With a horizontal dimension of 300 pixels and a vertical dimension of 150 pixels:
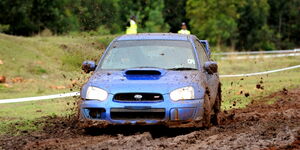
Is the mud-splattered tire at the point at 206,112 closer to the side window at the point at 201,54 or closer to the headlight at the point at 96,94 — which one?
the side window at the point at 201,54

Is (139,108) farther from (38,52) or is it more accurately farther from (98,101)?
(38,52)

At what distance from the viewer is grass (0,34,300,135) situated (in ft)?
43.8

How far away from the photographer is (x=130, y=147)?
7461mm

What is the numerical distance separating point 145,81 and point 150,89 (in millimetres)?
239

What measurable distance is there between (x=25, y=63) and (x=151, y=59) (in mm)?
17656

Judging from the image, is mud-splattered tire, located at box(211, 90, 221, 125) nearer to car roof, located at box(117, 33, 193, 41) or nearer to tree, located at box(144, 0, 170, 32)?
car roof, located at box(117, 33, 193, 41)

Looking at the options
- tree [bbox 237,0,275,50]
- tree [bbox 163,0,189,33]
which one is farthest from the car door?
tree [bbox 237,0,275,50]

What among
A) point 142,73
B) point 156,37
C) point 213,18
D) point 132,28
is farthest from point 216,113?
point 213,18

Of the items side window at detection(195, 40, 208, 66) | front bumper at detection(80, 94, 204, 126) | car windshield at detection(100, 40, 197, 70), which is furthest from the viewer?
side window at detection(195, 40, 208, 66)

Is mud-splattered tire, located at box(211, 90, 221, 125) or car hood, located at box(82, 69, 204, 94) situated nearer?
car hood, located at box(82, 69, 204, 94)

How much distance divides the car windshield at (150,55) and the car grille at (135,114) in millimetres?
1189

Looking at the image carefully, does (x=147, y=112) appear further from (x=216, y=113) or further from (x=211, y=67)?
(x=216, y=113)

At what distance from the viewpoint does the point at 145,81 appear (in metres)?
8.87

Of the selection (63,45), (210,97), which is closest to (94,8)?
(63,45)
